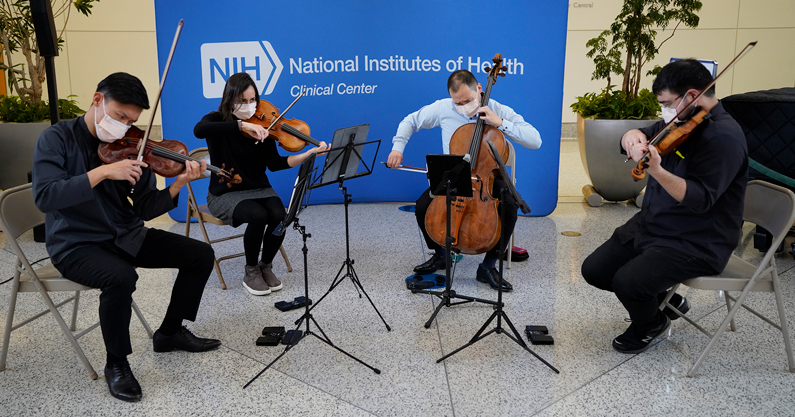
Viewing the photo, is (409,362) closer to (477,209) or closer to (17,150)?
(477,209)

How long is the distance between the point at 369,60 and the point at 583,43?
13.2 feet

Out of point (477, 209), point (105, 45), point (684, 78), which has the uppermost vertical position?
point (105, 45)

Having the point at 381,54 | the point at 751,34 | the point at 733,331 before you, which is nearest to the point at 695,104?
the point at 733,331

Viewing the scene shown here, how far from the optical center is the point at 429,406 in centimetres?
189

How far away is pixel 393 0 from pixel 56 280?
10.1ft

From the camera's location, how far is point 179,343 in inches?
89.1

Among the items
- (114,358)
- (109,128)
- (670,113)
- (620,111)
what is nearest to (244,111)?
(109,128)

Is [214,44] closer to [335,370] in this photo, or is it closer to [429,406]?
[335,370]

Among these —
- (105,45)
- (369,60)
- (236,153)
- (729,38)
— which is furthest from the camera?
(729,38)

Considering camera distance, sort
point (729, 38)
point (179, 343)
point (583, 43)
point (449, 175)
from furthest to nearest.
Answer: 1. point (583, 43)
2. point (729, 38)
3. point (179, 343)
4. point (449, 175)

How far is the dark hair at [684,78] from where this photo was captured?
1.94 meters

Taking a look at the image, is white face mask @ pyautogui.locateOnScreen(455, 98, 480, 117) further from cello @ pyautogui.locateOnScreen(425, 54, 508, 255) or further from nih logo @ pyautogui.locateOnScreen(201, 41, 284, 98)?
nih logo @ pyautogui.locateOnScreen(201, 41, 284, 98)

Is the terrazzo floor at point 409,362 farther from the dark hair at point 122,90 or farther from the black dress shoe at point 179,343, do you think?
the dark hair at point 122,90

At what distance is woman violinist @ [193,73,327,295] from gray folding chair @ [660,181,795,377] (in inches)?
68.2
